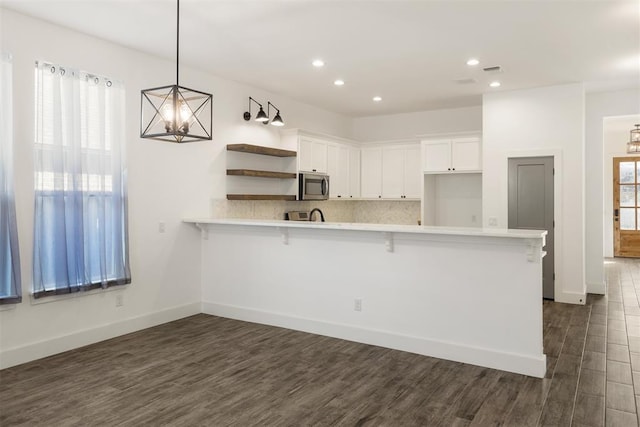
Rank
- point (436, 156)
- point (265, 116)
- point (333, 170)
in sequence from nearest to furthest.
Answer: point (265, 116) → point (436, 156) → point (333, 170)

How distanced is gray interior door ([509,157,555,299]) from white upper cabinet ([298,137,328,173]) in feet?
8.95

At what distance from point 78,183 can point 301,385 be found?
268cm

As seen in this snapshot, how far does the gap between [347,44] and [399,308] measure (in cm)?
258

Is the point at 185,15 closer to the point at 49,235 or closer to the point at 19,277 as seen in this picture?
the point at 49,235

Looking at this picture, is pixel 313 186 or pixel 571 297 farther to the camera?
pixel 313 186

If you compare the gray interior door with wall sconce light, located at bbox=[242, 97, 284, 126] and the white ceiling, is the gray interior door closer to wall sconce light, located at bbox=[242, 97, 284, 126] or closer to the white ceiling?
the white ceiling

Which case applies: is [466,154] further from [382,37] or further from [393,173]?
[382,37]

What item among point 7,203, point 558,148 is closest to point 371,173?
point 558,148

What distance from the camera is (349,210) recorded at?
330 inches

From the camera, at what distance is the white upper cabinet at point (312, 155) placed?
21.7ft

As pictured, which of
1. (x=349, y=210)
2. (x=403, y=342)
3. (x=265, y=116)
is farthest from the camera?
(x=349, y=210)

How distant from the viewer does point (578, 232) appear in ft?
19.4

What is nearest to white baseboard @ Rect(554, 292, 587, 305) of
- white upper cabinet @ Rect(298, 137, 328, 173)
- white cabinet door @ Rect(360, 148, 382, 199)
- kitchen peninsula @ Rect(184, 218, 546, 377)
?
kitchen peninsula @ Rect(184, 218, 546, 377)

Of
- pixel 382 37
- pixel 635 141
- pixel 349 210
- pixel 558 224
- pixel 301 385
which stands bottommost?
pixel 301 385
